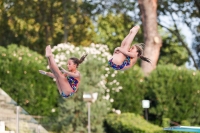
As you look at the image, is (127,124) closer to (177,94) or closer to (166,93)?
(166,93)

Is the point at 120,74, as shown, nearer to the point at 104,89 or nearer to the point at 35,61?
the point at 104,89

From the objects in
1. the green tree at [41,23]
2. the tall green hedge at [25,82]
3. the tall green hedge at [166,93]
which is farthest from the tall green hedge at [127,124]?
the green tree at [41,23]

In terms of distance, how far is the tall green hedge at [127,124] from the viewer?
67.4 feet

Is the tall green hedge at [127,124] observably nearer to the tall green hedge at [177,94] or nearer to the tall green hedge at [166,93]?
the tall green hedge at [166,93]

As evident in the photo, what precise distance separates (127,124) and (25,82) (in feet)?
15.2

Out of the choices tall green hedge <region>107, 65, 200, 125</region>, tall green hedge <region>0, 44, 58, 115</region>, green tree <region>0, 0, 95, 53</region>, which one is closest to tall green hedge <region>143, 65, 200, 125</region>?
tall green hedge <region>107, 65, 200, 125</region>

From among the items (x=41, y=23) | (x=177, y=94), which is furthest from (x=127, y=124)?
(x=41, y=23)

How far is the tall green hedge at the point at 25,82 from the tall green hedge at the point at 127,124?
8.30ft

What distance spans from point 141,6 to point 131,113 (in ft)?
14.3

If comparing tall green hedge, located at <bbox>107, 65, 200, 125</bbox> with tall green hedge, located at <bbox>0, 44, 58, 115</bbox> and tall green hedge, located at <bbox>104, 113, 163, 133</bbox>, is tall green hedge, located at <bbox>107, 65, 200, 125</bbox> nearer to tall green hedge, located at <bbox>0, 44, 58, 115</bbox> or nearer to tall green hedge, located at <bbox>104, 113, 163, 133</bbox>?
tall green hedge, located at <bbox>104, 113, 163, 133</bbox>

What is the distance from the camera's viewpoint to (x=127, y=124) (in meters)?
21.4

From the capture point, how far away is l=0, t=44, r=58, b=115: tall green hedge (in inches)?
908

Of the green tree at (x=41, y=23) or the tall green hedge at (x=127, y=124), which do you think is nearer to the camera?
the tall green hedge at (x=127, y=124)

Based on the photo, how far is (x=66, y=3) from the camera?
111 feet
